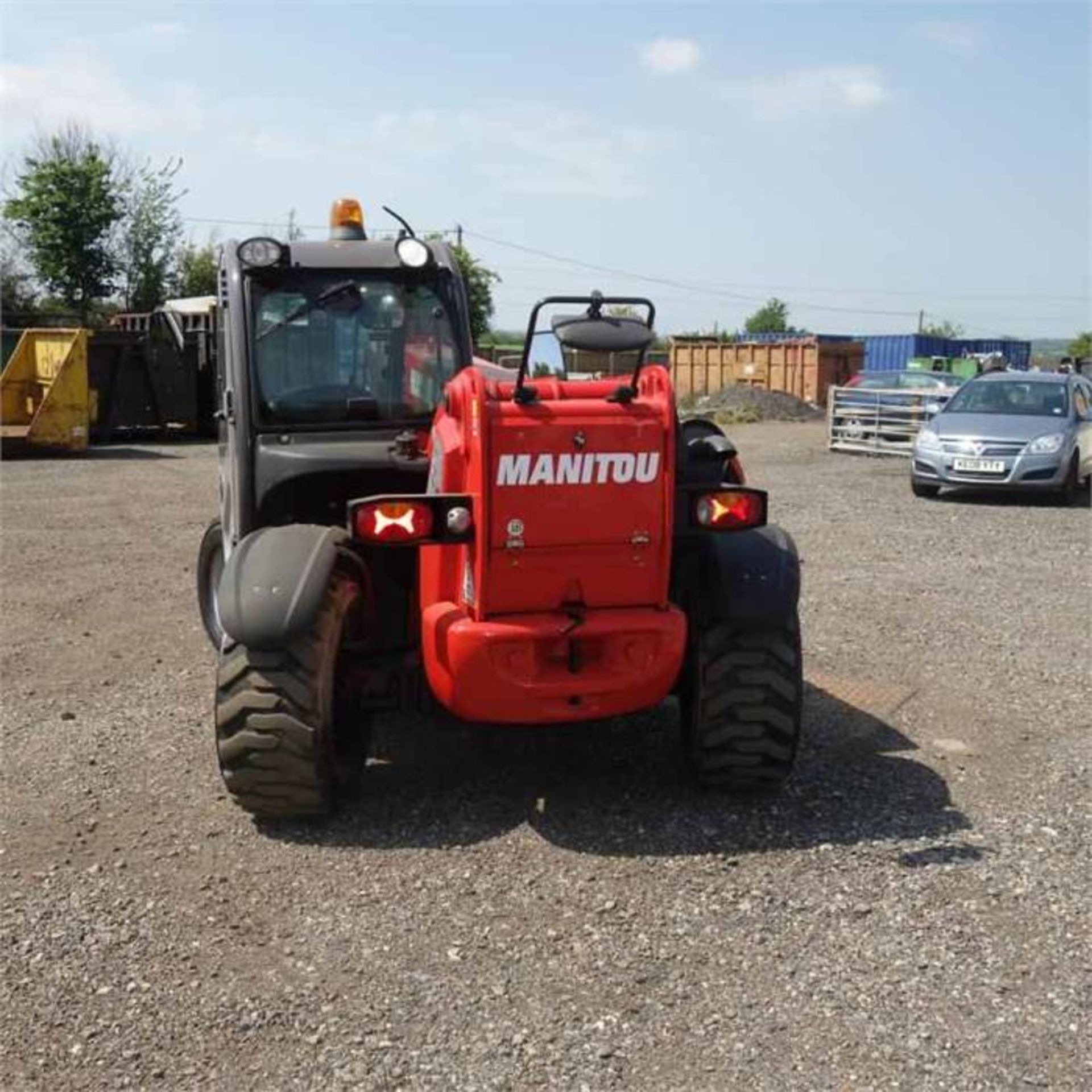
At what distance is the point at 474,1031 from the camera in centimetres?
326

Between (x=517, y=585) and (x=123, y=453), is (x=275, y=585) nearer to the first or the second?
(x=517, y=585)

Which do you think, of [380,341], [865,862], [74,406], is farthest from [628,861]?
[74,406]

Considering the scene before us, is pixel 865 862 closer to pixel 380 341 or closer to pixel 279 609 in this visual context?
pixel 279 609

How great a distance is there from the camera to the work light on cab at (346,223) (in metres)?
5.75

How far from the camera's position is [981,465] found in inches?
553

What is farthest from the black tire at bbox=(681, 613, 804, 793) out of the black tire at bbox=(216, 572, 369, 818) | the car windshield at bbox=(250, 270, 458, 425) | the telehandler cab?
the car windshield at bbox=(250, 270, 458, 425)

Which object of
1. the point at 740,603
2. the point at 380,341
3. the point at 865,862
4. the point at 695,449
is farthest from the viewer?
the point at 380,341

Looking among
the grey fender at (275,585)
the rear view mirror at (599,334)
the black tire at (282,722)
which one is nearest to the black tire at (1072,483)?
the rear view mirror at (599,334)

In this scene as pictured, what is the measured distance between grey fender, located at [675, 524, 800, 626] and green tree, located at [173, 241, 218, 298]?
31.3 metres

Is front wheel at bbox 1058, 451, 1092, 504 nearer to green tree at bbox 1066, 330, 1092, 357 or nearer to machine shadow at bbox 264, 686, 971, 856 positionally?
machine shadow at bbox 264, 686, 971, 856

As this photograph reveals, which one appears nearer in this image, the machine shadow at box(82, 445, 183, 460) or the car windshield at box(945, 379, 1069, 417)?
the car windshield at box(945, 379, 1069, 417)

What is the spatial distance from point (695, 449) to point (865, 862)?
1683 mm

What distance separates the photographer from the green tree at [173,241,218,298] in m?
34.5

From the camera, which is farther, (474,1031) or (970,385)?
(970,385)
